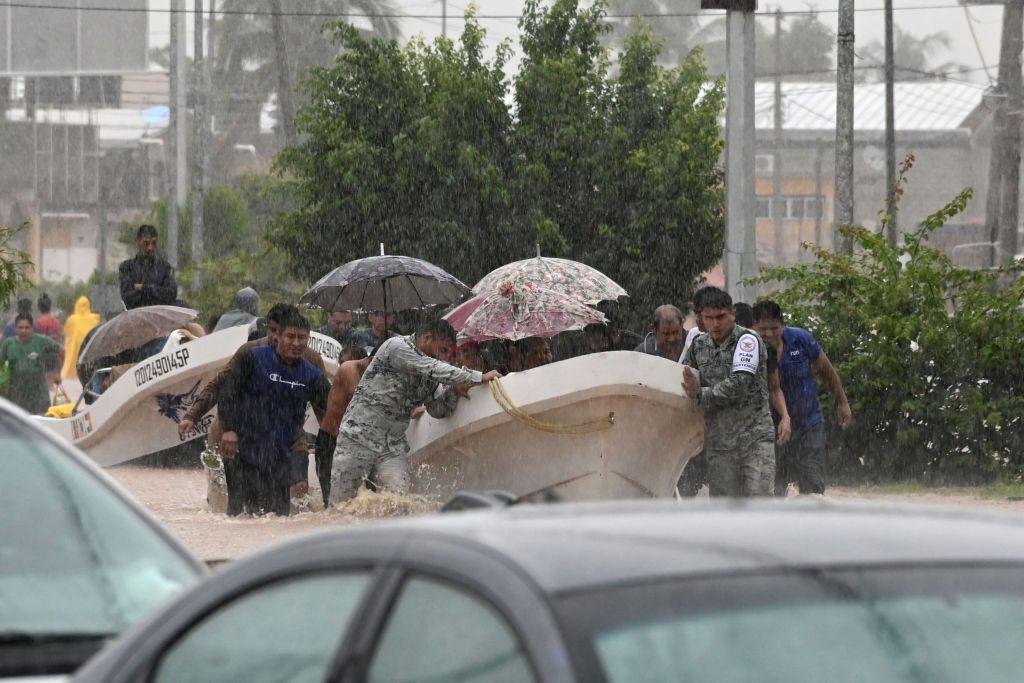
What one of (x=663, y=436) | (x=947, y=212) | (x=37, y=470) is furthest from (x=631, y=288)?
(x=37, y=470)

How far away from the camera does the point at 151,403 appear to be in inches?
684

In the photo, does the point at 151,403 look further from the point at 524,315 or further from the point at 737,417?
the point at 737,417

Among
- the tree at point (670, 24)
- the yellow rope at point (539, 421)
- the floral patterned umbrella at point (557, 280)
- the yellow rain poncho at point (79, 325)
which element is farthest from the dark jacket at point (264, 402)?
the tree at point (670, 24)

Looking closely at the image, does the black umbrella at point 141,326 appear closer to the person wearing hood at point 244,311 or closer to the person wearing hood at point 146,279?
the person wearing hood at point 146,279

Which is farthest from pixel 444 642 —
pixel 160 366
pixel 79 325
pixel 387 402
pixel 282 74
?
pixel 282 74

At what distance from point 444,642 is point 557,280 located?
39.9ft

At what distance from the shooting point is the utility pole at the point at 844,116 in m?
23.3

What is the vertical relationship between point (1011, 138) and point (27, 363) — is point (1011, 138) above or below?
above

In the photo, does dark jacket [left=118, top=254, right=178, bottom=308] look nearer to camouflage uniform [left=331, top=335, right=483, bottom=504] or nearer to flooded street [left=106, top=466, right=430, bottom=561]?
flooded street [left=106, top=466, right=430, bottom=561]

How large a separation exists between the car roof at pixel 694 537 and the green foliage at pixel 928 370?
13.3 m

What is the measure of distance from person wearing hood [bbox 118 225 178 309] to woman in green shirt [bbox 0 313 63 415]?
209 cm

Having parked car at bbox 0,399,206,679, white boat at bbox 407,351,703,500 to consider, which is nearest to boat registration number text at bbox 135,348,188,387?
white boat at bbox 407,351,703,500

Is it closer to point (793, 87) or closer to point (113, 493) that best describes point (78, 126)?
point (793, 87)

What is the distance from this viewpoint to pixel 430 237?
25.7 meters
